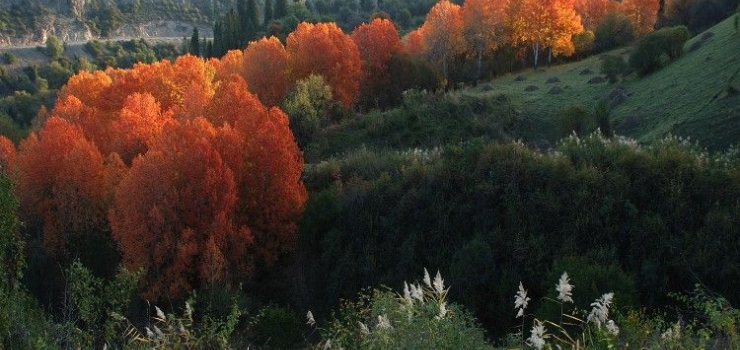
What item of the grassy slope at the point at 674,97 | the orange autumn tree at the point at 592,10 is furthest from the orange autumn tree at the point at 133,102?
the orange autumn tree at the point at 592,10

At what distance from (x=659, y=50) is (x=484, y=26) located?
772 inches

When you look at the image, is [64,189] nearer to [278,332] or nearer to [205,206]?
[205,206]

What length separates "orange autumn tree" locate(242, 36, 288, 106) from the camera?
4891 centimetres

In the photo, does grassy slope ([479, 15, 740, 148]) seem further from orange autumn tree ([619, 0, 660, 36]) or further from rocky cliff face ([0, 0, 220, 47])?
rocky cliff face ([0, 0, 220, 47])

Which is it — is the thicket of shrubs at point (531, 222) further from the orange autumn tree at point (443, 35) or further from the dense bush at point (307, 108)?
the orange autumn tree at point (443, 35)

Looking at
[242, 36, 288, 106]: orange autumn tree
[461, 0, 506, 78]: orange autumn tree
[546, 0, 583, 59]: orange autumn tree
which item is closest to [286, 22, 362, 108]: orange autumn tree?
[242, 36, 288, 106]: orange autumn tree

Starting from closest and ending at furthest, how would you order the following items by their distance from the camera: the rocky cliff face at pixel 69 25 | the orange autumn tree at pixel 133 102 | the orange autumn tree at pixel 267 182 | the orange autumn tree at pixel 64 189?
the orange autumn tree at pixel 267 182 < the orange autumn tree at pixel 64 189 < the orange autumn tree at pixel 133 102 < the rocky cliff face at pixel 69 25

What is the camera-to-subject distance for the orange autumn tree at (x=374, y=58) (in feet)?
175

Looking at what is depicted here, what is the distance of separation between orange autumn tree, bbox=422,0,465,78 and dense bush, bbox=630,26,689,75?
787 inches

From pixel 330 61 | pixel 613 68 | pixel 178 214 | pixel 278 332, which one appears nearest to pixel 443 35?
pixel 330 61

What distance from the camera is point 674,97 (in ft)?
107

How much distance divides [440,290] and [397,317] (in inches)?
43.3

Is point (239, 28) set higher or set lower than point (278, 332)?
higher

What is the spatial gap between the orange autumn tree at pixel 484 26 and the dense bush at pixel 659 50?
59.4 ft
